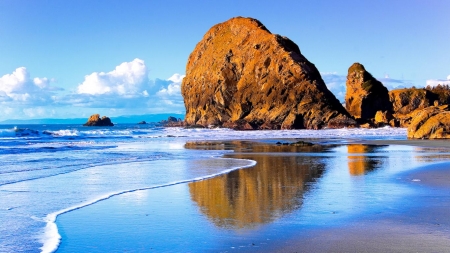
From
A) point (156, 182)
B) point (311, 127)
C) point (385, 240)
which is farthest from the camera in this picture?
point (311, 127)

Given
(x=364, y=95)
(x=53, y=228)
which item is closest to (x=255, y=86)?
(x=364, y=95)

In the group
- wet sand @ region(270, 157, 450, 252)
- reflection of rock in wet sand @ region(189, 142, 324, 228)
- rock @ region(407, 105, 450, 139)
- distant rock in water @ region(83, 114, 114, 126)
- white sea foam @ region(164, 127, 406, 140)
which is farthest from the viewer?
distant rock in water @ region(83, 114, 114, 126)

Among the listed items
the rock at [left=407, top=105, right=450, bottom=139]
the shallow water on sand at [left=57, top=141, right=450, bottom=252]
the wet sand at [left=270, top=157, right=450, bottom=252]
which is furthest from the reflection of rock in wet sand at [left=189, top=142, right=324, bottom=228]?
the rock at [left=407, top=105, right=450, bottom=139]

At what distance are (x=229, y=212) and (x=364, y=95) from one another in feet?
330

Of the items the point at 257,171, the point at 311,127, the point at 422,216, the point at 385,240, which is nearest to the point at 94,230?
the point at 385,240

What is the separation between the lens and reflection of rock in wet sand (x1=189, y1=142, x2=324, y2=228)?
792 cm

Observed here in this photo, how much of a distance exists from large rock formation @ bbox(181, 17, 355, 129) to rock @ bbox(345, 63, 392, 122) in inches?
641

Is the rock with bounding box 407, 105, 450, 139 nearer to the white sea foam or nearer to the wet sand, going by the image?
the white sea foam

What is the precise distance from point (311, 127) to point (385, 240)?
74.4 m

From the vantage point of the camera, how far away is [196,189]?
439 inches

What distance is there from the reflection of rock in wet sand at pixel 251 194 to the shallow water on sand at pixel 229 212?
2 cm

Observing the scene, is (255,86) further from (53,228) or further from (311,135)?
(53,228)

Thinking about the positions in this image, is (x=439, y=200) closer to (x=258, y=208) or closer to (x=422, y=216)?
(x=422, y=216)

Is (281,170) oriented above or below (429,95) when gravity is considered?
below
